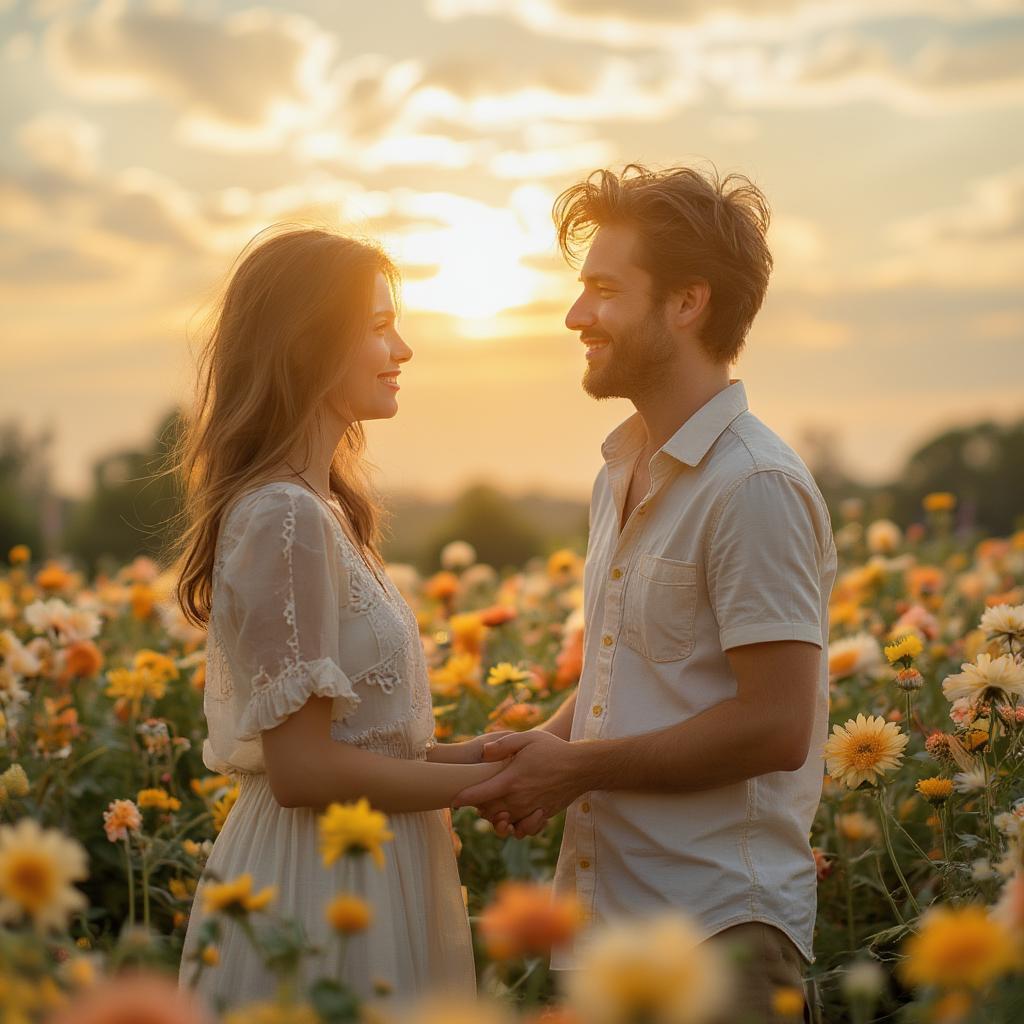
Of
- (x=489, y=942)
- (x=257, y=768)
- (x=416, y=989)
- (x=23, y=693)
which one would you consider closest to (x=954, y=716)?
(x=416, y=989)

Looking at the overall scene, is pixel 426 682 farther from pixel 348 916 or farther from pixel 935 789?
Result: pixel 348 916

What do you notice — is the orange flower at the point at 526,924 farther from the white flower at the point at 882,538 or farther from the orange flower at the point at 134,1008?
the white flower at the point at 882,538

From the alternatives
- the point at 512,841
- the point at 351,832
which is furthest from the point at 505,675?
the point at 351,832

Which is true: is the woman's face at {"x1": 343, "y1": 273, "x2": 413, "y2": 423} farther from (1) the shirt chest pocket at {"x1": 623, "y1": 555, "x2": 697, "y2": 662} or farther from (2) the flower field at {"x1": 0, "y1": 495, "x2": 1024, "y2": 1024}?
(2) the flower field at {"x1": 0, "y1": 495, "x2": 1024, "y2": 1024}

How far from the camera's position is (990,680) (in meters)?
2.36

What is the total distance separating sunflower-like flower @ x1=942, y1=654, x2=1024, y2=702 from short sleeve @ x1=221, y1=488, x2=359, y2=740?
1.23 metres

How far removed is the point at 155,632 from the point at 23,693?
1.73 meters

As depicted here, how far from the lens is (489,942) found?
3.77ft

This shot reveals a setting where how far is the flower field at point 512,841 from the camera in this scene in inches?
42.7

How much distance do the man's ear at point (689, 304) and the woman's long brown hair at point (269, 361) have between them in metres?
0.73

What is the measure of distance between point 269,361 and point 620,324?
35.4 inches

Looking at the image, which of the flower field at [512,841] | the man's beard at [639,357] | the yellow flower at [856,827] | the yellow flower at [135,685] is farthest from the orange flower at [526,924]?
the yellow flower at [135,685]

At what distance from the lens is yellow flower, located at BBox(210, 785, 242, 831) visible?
2.92 metres

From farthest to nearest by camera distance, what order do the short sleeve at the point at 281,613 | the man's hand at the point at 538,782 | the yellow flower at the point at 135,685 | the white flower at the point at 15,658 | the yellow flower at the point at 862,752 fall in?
the yellow flower at the point at 135,685, the white flower at the point at 15,658, the man's hand at the point at 538,782, the yellow flower at the point at 862,752, the short sleeve at the point at 281,613
